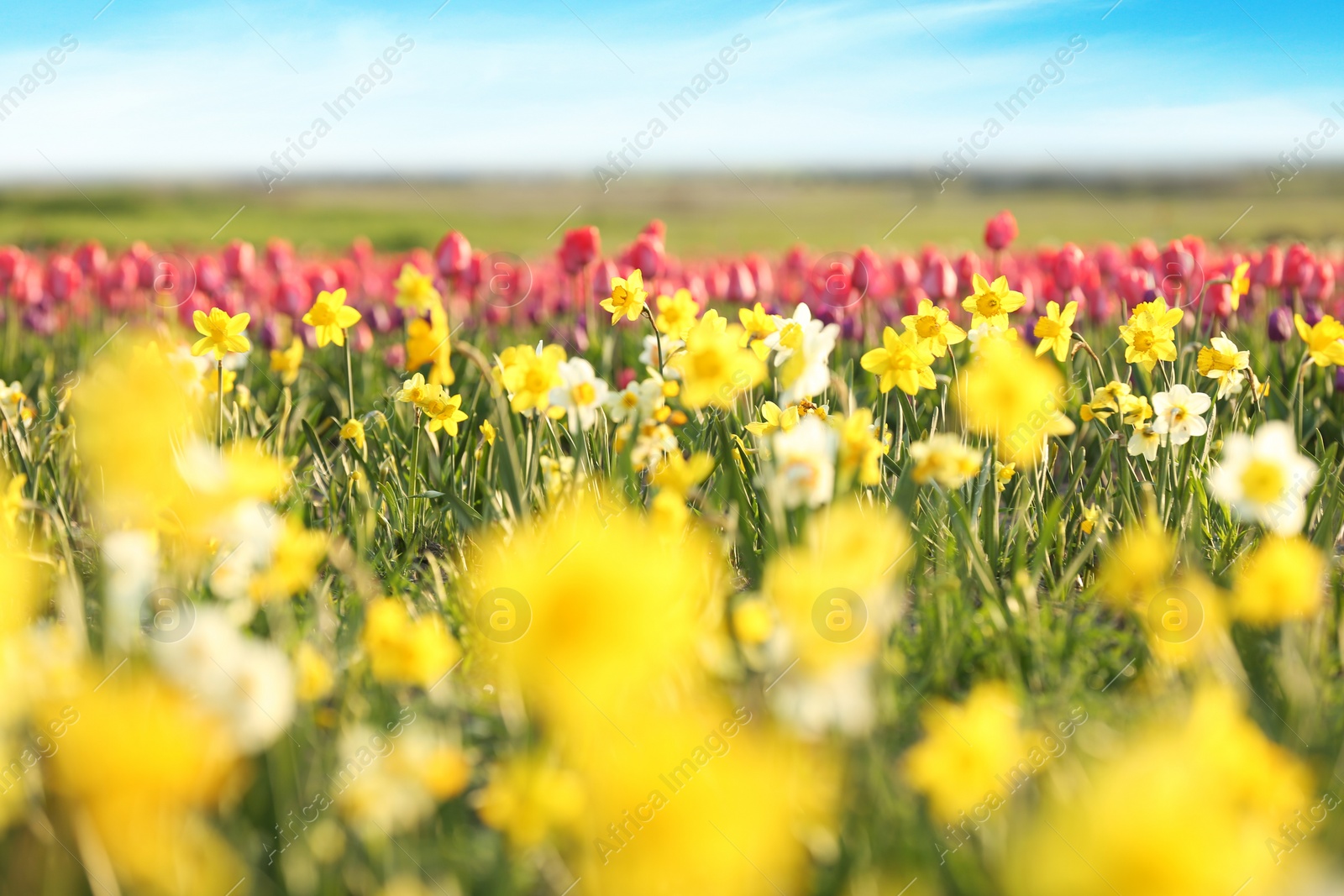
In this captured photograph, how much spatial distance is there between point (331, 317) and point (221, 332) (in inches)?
13.3

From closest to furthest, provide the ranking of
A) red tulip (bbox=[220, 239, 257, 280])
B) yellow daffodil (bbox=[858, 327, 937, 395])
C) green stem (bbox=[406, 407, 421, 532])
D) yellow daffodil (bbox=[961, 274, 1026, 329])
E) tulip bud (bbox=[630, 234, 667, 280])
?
1. yellow daffodil (bbox=[858, 327, 937, 395])
2. yellow daffodil (bbox=[961, 274, 1026, 329])
3. green stem (bbox=[406, 407, 421, 532])
4. tulip bud (bbox=[630, 234, 667, 280])
5. red tulip (bbox=[220, 239, 257, 280])

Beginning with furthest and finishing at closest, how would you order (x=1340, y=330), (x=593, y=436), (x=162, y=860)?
(x=593, y=436) < (x=1340, y=330) < (x=162, y=860)

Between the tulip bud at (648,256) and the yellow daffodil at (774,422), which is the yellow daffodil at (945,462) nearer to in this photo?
the yellow daffodil at (774,422)

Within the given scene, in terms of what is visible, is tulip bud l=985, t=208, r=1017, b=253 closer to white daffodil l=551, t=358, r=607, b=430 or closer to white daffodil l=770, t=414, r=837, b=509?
white daffodil l=551, t=358, r=607, b=430

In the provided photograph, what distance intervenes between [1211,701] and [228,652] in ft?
4.70

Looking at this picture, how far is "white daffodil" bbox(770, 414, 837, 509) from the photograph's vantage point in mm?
2014

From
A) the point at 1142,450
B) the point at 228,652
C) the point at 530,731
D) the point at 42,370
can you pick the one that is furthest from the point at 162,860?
the point at 42,370

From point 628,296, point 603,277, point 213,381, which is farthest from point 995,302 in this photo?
point 603,277

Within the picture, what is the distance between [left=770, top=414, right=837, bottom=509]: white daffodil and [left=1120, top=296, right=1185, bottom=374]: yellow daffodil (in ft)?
5.02

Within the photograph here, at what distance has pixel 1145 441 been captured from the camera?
313cm

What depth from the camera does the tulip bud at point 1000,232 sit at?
5.24m

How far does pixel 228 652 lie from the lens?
148cm

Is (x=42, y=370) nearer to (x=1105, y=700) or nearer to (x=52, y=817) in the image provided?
(x=52, y=817)

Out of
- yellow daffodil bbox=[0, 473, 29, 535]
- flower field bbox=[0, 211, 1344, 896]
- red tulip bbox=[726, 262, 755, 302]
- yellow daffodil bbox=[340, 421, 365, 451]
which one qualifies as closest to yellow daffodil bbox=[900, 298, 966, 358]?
→ flower field bbox=[0, 211, 1344, 896]
